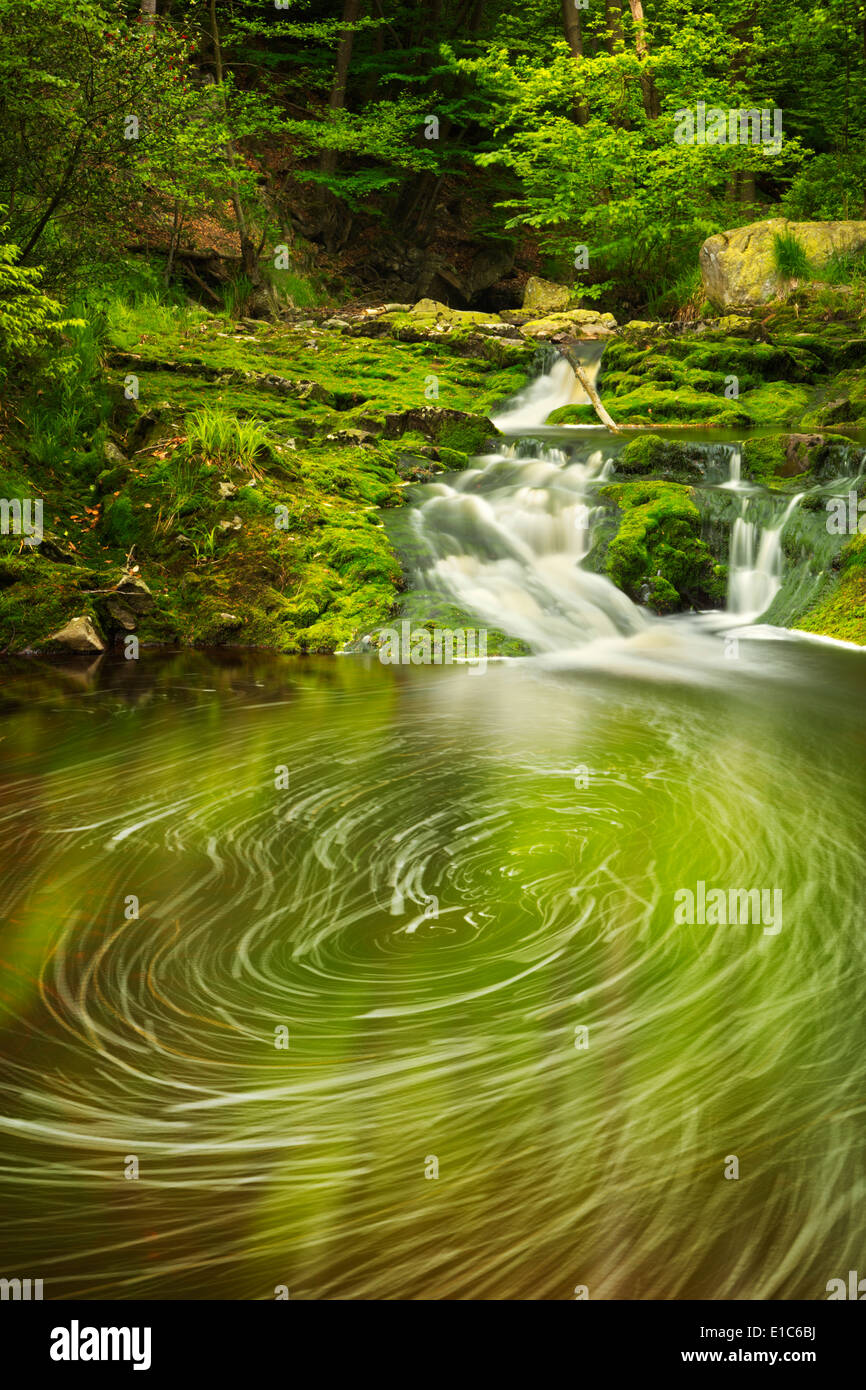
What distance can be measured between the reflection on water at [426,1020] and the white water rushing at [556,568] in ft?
10.1

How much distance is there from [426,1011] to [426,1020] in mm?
50

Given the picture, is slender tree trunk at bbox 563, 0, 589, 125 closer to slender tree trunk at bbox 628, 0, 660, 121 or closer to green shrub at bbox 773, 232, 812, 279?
slender tree trunk at bbox 628, 0, 660, 121

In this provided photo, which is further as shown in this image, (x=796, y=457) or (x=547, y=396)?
(x=547, y=396)

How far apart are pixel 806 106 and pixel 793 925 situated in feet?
80.1

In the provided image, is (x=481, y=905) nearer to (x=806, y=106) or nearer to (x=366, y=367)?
(x=366, y=367)

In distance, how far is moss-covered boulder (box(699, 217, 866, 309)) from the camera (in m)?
16.2

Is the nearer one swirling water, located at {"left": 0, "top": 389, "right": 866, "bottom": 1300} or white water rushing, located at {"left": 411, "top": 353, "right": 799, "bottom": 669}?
swirling water, located at {"left": 0, "top": 389, "right": 866, "bottom": 1300}

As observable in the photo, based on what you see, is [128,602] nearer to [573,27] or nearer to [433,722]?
[433,722]

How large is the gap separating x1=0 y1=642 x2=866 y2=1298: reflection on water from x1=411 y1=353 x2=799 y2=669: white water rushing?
3.08 meters

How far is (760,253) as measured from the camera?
16.5m

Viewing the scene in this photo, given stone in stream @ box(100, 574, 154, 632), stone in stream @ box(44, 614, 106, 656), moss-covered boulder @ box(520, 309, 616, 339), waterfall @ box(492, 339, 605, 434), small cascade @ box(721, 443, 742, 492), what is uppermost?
moss-covered boulder @ box(520, 309, 616, 339)

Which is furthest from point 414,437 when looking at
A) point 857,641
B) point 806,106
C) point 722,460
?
point 806,106

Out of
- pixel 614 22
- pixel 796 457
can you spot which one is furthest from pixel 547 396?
pixel 614 22

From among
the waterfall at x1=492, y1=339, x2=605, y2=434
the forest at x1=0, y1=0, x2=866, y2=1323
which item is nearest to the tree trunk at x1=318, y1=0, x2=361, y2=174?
the forest at x1=0, y1=0, x2=866, y2=1323
